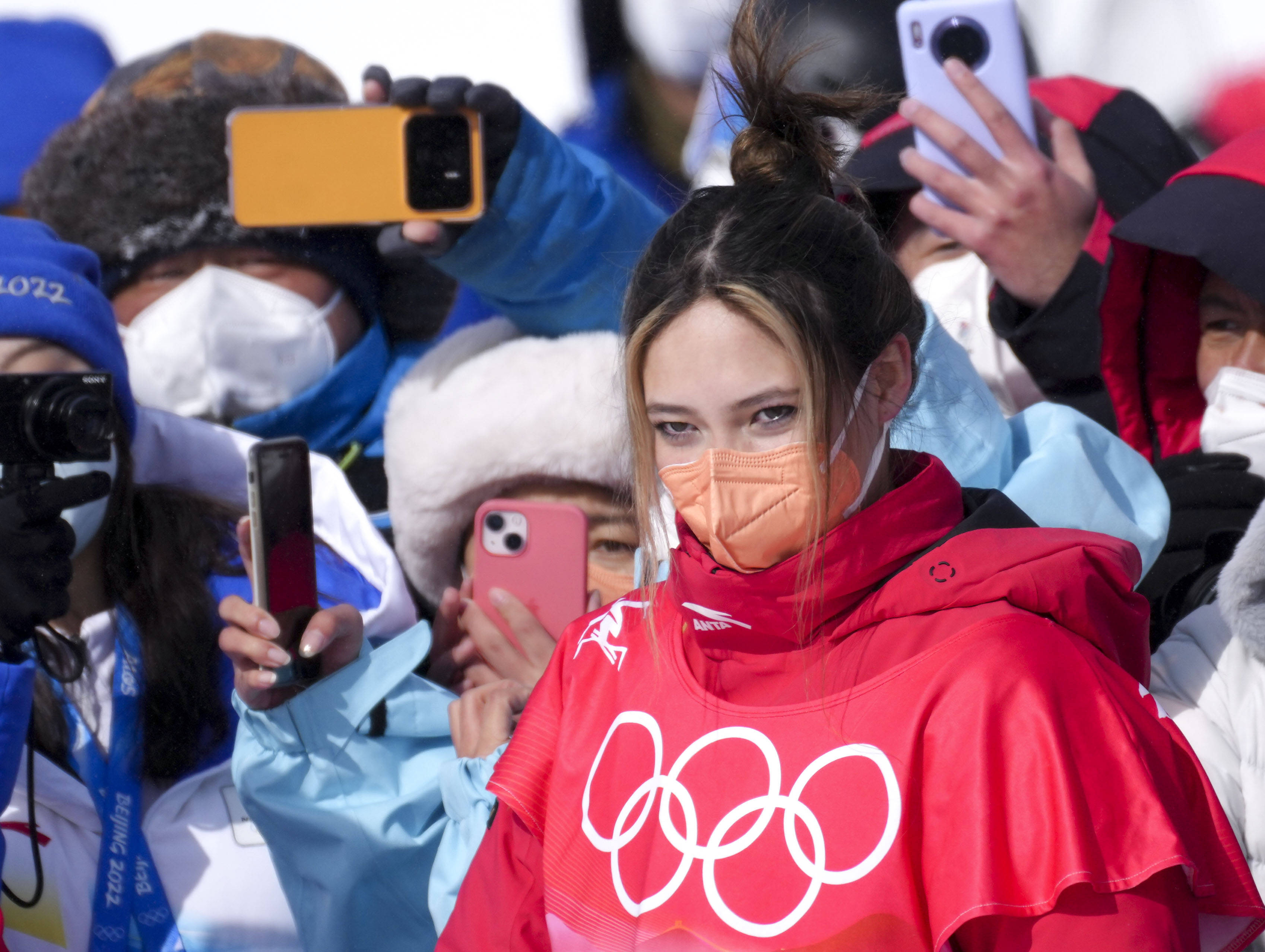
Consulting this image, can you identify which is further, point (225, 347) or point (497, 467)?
point (225, 347)

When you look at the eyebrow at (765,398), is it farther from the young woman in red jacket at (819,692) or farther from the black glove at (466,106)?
the black glove at (466,106)

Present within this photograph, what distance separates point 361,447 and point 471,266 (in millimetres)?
593

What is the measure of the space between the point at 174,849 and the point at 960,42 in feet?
5.28

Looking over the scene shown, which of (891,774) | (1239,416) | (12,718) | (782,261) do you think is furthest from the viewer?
(1239,416)

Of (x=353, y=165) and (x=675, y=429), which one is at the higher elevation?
(x=353, y=165)

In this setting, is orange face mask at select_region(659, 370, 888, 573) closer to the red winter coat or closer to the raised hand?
the red winter coat

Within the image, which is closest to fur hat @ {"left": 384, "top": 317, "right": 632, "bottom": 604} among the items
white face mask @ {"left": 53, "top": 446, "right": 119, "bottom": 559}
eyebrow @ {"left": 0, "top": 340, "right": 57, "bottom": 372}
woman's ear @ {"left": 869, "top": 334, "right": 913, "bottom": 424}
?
white face mask @ {"left": 53, "top": 446, "right": 119, "bottom": 559}

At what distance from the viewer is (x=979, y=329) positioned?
2041 millimetres

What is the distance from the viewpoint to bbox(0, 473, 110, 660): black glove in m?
1.54

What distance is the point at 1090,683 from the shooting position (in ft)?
3.26

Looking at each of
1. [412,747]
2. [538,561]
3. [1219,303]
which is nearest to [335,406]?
[538,561]

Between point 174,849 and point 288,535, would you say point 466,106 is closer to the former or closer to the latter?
point 288,535

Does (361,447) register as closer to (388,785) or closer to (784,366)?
(388,785)

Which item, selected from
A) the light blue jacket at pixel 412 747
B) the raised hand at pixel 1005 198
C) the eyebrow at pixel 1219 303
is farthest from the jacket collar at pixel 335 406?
the eyebrow at pixel 1219 303
